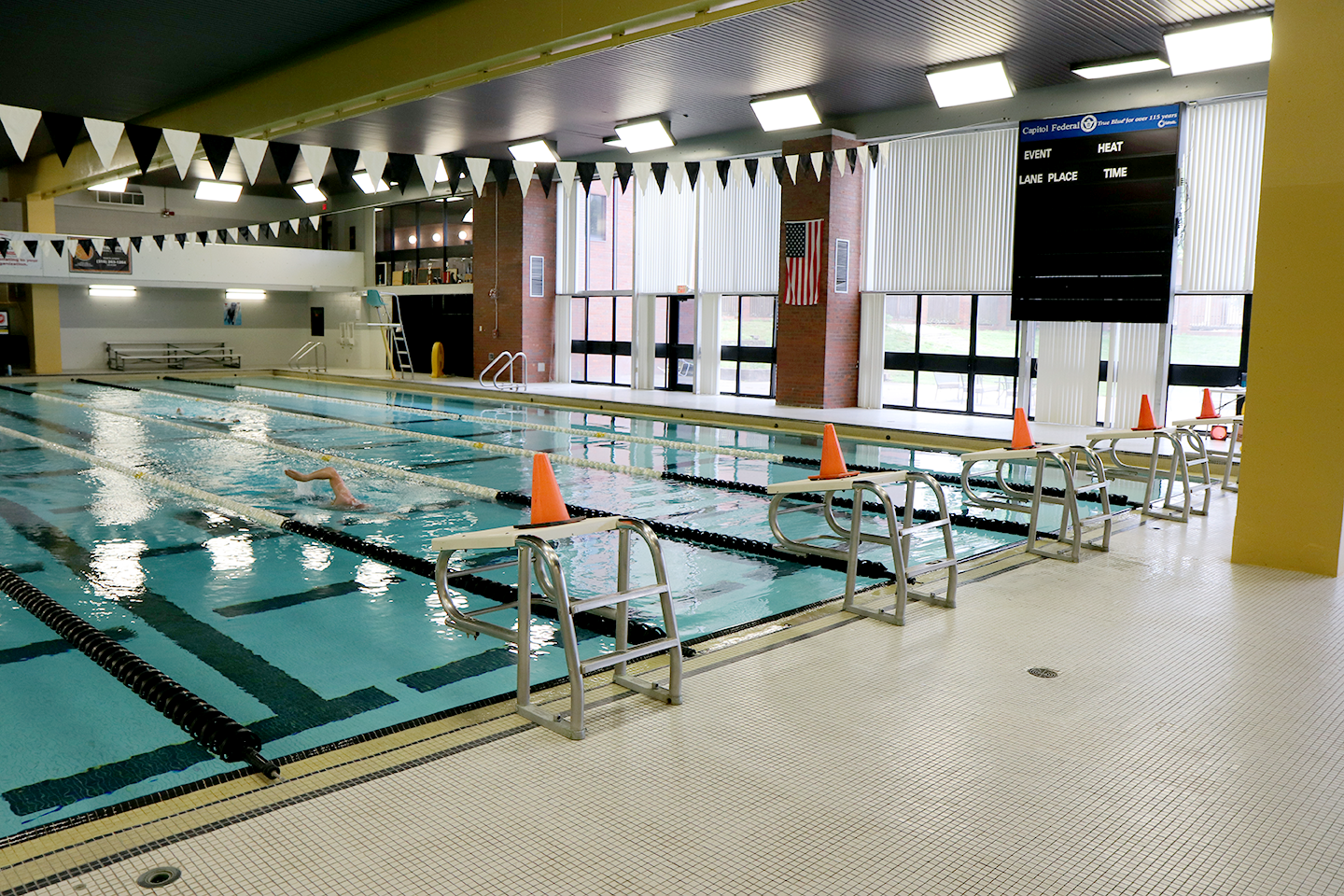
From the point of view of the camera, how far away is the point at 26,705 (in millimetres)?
3734

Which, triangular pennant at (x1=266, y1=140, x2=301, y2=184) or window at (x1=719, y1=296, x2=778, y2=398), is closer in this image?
triangular pennant at (x1=266, y1=140, x2=301, y2=184)

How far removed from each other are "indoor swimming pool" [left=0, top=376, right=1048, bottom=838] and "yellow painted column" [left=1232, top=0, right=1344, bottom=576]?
1.74 meters

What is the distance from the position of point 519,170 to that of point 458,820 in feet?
28.7

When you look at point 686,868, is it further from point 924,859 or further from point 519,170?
point 519,170

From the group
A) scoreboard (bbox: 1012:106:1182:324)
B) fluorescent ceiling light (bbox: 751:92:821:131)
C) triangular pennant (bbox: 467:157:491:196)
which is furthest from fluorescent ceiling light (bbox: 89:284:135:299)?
scoreboard (bbox: 1012:106:1182:324)

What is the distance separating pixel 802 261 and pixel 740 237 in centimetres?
217

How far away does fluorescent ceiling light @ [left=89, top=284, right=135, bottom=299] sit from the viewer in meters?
24.0

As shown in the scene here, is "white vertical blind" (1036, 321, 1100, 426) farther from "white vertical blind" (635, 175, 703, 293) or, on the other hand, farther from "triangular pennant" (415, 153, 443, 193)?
"triangular pennant" (415, 153, 443, 193)

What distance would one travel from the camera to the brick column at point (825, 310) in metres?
14.5

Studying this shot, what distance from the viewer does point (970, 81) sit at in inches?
454

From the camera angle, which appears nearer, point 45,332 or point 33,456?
point 33,456

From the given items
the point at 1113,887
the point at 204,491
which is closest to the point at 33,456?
the point at 204,491

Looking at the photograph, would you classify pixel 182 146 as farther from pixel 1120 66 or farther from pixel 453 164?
pixel 1120 66

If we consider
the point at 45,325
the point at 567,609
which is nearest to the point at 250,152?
the point at 567,609
